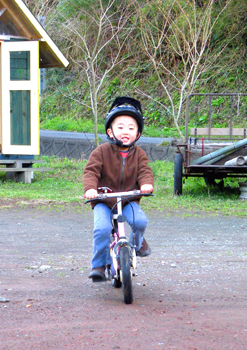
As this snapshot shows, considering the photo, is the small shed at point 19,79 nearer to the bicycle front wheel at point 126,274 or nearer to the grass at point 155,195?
the grass at point 155,195

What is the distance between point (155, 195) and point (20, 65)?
464cm

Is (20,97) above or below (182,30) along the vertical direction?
below

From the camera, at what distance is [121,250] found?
436 cm

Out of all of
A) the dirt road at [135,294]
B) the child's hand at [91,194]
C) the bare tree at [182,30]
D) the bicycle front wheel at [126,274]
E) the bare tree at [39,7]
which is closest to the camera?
the dirt road at [135,294]

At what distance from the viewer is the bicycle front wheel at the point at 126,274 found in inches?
167

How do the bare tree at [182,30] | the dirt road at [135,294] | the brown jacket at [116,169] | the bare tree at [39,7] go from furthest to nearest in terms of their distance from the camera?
the bare tree at [39,7], the bare tree at [182,30], the brown jacket at [116,169], the dirt road at [135,294]

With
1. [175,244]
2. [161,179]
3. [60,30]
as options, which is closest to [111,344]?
[175,244]

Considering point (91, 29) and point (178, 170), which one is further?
point (91, 29)

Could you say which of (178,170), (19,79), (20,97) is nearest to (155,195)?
(178,170)

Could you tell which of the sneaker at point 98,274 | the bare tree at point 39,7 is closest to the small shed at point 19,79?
the bare tree at point 39,7

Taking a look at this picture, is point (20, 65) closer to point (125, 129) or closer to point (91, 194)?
point (125, 129)

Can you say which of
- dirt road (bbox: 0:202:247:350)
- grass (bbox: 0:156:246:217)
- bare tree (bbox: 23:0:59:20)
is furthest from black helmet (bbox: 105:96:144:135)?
bare tree (bbox: 23:0:59:20)

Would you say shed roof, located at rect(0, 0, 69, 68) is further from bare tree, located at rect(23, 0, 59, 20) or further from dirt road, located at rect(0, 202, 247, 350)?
dirt road, located at rect(0, 202, 247, 350)

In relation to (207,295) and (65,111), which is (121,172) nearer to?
(207,295)
